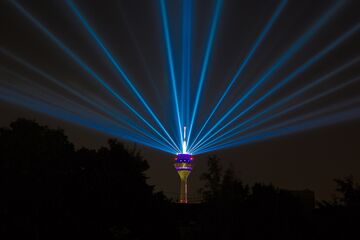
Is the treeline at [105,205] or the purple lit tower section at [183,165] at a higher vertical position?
the purple lit tower section at [183,165]

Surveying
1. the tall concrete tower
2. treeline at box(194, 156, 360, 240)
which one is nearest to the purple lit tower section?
the tall concrete tower

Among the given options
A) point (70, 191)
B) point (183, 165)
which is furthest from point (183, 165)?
point (70, 191)

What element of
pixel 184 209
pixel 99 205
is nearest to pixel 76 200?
pixel 99 205

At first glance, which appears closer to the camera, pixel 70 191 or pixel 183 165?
pixel 70 191

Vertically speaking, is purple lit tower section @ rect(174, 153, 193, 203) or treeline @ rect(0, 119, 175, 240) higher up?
purple lit tower section @ rect(174, 153, 193, 203)

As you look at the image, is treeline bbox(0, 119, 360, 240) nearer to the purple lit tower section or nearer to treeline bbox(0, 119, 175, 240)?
treeline bbox(0, 119, 175, 240)

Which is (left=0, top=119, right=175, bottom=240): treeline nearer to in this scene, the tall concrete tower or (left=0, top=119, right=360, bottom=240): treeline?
(left=0, top=119, right=360, bottom=240): treeline

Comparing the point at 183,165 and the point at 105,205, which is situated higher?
the point at 183,165

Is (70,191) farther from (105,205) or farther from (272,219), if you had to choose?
(272,219)

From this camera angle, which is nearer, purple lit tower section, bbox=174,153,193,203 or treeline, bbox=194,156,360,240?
treeline, bbox=194,156,360,240

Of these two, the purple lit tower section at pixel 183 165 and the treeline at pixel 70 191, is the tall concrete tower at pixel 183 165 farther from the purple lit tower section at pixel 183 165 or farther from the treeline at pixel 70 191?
the treeline at pixel 70 191

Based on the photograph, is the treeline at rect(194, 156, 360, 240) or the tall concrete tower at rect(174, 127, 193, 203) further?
the tall concrete tower at rect(174, 127, 193, 203)

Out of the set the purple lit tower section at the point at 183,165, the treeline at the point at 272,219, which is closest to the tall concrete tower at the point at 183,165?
the purple lit tower section at the point at 183,165

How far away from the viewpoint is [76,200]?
2230 cm
